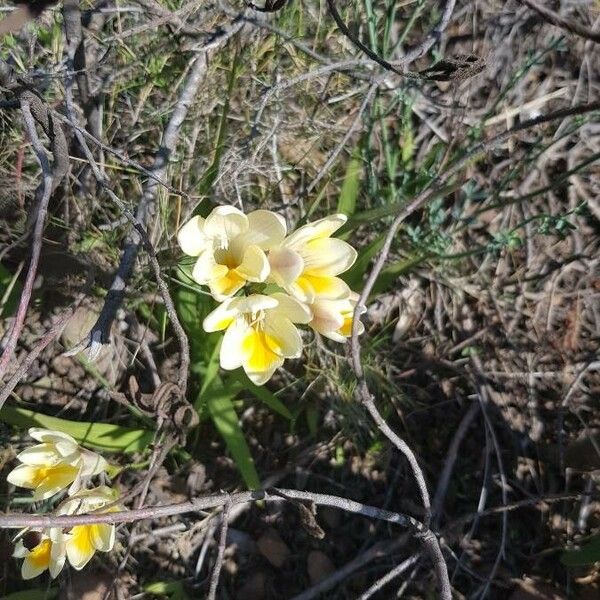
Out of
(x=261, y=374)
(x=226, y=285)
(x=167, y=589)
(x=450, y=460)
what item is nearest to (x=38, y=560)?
(x=167, y=589)

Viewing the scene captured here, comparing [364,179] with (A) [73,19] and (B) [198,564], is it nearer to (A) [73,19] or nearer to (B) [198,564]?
(A) [73,19]

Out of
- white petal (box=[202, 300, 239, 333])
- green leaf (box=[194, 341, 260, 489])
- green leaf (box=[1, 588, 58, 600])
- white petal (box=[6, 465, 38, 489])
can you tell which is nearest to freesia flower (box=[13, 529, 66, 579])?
white petal (box=[6, 465, 38, 489])

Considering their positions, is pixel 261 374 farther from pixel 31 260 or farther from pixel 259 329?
pixel 31 260

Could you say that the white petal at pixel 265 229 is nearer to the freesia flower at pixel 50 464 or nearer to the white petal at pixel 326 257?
the white petal at pixel 326 257

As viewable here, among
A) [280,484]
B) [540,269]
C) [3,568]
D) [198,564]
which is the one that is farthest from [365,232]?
[3,568]

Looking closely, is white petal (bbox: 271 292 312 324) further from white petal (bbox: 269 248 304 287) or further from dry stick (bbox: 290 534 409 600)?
dry stick (bbox: 290 534 409 600)

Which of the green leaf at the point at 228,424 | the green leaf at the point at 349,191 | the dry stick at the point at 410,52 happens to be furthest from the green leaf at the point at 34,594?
the dry stick at the point at 410,52

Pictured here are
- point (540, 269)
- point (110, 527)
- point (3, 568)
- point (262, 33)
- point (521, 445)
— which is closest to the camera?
point (110, 527)
